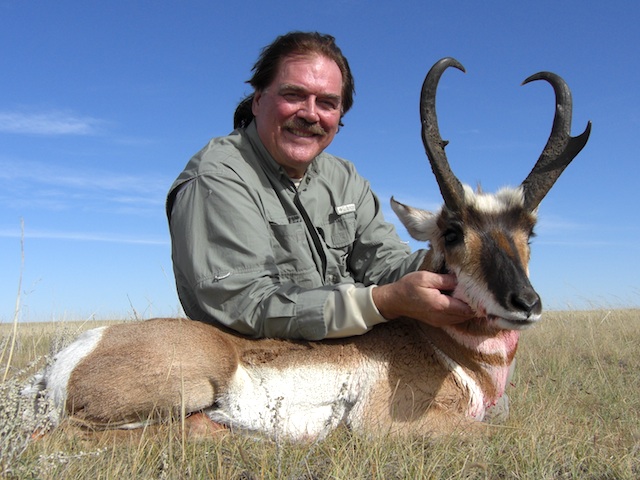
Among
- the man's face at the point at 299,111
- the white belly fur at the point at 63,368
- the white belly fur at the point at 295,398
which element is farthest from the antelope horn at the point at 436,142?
the white belly fur at the point at 63,368

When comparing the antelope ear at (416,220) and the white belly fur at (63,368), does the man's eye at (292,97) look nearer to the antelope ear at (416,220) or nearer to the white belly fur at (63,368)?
the antelope ear at (416,220)

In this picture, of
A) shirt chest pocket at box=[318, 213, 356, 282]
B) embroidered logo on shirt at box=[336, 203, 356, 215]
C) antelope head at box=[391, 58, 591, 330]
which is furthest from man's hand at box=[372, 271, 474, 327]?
embroidered logo on shirt at box=[336, 203, 356, 215]

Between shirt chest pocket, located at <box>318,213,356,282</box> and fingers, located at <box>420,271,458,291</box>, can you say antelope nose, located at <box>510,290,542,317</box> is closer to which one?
fingers, located at <box>420,271,458,291</box>

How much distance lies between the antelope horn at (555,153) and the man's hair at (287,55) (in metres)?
2.62

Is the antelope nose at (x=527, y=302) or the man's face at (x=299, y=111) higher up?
the man's face at (x=299, y=111)

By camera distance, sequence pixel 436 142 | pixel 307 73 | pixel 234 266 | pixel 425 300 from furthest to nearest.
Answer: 1. pixel 307 73
2. pixel 234 266
3. pixel 436 142
4. pixel 425 300

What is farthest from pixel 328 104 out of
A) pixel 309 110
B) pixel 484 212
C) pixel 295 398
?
pixel 295 398

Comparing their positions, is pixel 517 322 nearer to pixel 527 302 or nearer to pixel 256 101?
pixel 527 302

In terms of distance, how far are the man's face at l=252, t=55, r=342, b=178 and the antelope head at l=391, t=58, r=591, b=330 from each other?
1.65m

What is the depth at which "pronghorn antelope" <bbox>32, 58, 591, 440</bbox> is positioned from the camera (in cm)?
404

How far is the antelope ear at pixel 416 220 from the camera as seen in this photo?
4852 mm

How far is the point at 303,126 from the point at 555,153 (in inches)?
96.6

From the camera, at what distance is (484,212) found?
4.32 metres

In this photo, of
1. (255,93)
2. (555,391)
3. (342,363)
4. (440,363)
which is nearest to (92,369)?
(342,363)
